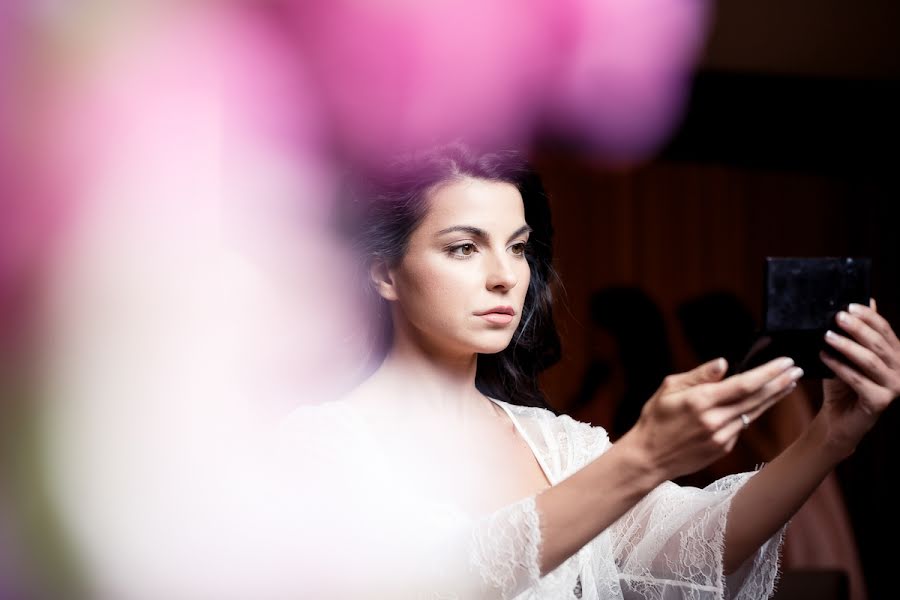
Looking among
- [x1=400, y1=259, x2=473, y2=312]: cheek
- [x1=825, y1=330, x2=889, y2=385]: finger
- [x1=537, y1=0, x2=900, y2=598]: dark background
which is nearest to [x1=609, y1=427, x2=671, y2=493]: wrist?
[x1=825, y1=330, x2=889, y2=385]: finger

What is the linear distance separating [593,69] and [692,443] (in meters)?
2.75

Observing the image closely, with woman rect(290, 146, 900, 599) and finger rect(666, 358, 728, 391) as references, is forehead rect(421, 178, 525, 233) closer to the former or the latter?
woman rect(290, 146, 900, 599)

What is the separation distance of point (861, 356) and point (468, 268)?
55 centimetres

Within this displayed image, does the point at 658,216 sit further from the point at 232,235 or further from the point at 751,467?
the point at 232,235

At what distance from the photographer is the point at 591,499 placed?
112 centimetres

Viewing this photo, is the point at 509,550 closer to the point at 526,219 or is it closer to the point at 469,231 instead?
the point at 469,231

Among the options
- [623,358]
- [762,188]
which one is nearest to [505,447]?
[623,358]

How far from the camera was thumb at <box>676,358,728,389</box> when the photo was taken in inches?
42.0

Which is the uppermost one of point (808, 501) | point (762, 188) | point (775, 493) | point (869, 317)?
point (762, 188)

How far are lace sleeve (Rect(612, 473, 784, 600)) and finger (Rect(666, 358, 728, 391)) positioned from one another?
406 millimetres

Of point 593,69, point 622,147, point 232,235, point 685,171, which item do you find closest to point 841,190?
point 685,171

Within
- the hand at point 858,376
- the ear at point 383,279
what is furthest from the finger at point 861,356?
the ear at point 383,279

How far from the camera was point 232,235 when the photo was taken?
2.76 meters

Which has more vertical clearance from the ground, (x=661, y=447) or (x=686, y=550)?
(x=661, y=447)
